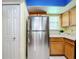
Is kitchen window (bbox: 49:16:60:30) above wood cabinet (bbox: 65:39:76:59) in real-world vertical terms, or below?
above

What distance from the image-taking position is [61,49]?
541 cm

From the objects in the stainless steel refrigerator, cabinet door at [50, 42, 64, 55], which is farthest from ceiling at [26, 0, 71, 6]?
cabinet door at [50, 42, 64, 55]

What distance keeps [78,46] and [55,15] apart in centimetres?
551

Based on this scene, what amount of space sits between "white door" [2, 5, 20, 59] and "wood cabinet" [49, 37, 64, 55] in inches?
94.2

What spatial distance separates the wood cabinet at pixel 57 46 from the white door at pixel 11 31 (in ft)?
7.85

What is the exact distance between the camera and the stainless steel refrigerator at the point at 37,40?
3969mm

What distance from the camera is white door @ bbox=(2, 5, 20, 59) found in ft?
11.1

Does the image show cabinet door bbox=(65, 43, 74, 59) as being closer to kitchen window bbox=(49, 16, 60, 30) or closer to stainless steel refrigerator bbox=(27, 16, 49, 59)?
stainless steel refrigerator bbox=(27, 16, 49, 59)

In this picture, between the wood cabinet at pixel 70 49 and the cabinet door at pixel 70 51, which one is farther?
the cabinet door at pixel 70 51

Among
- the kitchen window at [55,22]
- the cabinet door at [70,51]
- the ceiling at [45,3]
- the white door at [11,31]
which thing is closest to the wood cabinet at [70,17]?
the kitchen window at [55,22]

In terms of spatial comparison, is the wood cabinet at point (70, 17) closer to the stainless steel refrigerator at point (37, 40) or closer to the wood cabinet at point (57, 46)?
the wood cabinet at point (57, 46)

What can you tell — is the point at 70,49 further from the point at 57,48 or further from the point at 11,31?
the point at 11,31

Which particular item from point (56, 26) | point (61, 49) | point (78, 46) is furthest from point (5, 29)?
point (56, 26)

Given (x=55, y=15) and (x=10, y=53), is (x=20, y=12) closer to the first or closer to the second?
(x=10, y=53)
